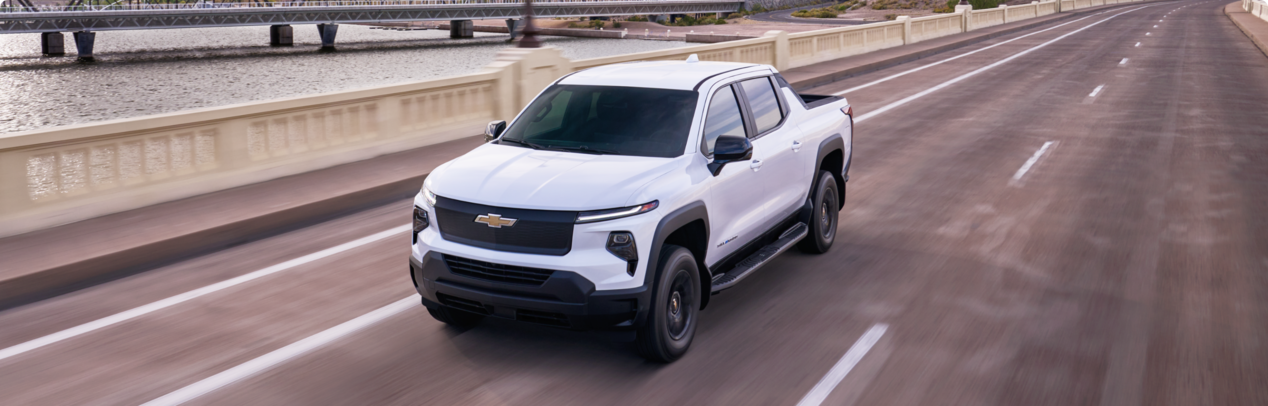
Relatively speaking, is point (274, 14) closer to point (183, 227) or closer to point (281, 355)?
point (183, 227)

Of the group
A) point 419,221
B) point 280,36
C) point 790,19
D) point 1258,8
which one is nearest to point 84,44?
point 280,36

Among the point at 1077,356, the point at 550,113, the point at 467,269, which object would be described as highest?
the point at 550,113

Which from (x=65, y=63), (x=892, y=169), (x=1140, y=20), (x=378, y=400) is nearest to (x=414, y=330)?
(x=378, y=400)

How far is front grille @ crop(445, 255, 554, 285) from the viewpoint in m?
4.99

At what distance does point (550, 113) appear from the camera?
6.40 m

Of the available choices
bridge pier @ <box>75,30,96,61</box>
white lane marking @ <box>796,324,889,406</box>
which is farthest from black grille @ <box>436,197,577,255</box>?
bridge pier @ <box>75,30,96,61</box>

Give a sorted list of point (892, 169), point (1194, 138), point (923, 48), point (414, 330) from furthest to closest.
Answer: point (923, 48), point (1194, 138), point (892, 169), point (414, 330)

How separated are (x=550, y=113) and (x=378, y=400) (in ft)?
7.54

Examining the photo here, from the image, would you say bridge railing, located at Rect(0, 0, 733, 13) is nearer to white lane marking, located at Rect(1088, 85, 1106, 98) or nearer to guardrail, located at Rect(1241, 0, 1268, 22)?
guardrail, located at Rect(1241, 0, 1268, 22)

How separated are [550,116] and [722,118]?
3.79 ft

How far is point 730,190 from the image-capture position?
5.97 meters

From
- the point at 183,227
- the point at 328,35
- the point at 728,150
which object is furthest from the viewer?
the point at 328,35

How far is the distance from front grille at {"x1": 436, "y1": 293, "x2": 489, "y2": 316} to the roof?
195cm

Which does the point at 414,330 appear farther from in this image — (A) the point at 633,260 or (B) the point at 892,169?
(B) the point at 892,169
